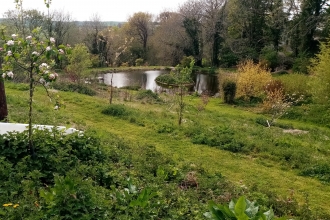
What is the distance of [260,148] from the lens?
27.3ft

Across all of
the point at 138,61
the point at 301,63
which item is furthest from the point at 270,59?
the point at 138,61

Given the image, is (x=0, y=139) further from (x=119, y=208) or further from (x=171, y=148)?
(x=171, y=148)

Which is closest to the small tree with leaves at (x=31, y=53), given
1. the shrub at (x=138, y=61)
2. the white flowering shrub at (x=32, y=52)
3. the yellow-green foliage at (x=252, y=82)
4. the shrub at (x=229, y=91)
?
the white flowering shrub at (x=32, y=52)

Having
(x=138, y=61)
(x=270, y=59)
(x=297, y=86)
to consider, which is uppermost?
(x=270, y=59)

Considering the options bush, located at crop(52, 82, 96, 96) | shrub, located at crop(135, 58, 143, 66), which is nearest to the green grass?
bush, located at crop(52, 82, 96, 96)

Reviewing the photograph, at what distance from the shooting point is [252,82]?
63.7 ft

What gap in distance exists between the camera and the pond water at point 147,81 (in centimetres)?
2680

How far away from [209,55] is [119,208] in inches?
1504

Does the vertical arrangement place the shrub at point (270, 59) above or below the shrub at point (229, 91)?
above

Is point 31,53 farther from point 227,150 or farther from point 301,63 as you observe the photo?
point 301,63

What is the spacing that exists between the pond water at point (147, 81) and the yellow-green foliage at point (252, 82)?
579cm

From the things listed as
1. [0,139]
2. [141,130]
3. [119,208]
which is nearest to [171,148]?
[141,130]

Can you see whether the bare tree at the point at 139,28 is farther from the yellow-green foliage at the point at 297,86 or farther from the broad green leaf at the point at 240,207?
the broad green leaf at the point at 240,207

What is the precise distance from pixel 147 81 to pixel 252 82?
12.8m
